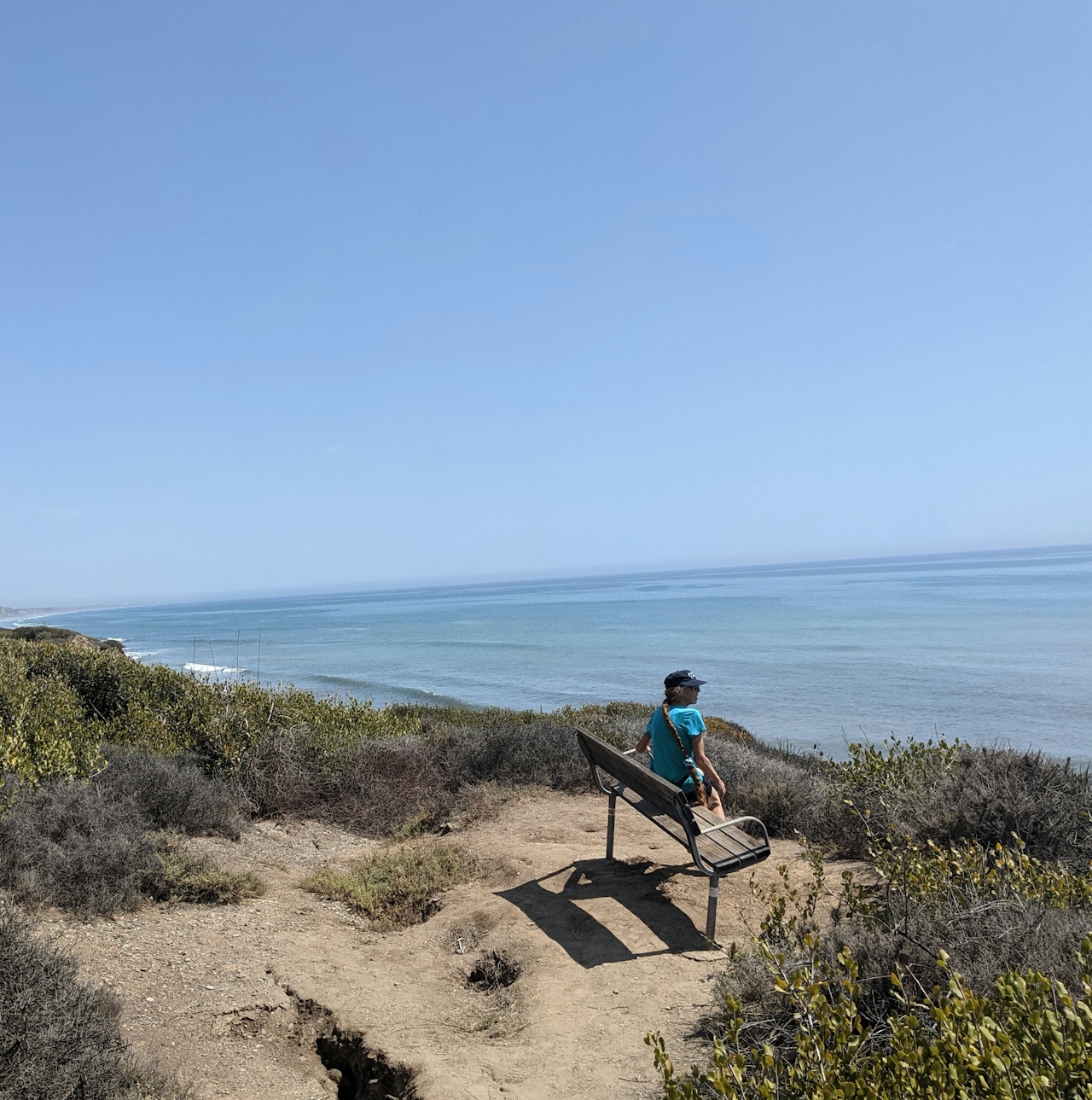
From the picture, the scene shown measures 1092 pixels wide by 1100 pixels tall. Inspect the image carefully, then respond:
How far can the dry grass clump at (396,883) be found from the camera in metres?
5.66

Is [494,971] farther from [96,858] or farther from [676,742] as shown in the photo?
[96,858]

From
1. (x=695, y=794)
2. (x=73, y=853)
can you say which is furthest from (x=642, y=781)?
(x=73, y=853)

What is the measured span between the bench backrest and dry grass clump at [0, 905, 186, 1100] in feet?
9.64

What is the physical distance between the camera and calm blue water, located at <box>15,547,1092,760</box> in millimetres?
20031

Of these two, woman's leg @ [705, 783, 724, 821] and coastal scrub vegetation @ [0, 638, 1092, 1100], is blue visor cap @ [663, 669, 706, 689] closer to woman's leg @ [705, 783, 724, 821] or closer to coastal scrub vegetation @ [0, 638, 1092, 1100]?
woman's leg @ [705, 783, 724, 821]

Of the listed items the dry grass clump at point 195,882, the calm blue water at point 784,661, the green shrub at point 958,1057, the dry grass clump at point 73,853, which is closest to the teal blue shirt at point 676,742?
the dry grass clump at point 195,882

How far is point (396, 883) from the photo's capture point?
236 inches

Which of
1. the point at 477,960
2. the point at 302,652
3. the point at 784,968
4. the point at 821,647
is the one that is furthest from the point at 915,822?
the point at 302,652

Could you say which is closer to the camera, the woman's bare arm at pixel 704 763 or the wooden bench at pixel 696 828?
the wooden bench at pixel 696 828

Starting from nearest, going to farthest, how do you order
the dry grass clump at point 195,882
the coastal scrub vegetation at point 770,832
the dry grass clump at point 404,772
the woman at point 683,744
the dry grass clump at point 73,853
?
the coastal scrub vegetation at point 770,832 → the dry grass clump at point 73,853 → the dry grass clump at point 195,882 → the woman at point 683,744 → the dry grass clump at point 404,772

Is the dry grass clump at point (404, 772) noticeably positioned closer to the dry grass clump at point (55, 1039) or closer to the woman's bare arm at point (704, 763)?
the woman's bare arm at point (704, 763)

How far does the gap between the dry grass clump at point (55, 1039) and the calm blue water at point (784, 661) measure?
14.4 metres

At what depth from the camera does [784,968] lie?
141 inches

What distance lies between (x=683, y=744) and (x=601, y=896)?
1276 mm
